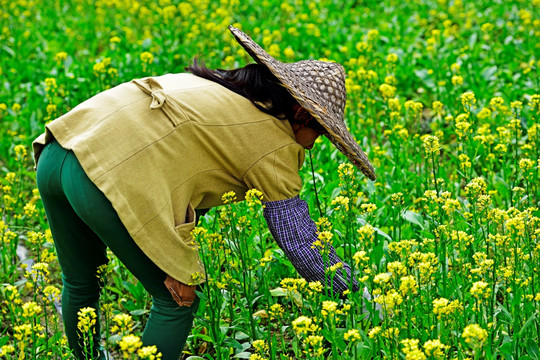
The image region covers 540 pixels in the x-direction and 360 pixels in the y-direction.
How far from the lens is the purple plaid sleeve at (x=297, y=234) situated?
8.82ft

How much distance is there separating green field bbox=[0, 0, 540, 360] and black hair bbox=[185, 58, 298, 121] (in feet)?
1.32

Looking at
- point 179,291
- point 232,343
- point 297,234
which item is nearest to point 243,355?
point 232,343

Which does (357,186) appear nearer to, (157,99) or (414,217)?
(414,217)

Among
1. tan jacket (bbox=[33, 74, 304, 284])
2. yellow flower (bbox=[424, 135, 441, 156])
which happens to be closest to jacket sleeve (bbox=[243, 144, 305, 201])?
tan jacket (bbox=[33, 74, 304, 284])

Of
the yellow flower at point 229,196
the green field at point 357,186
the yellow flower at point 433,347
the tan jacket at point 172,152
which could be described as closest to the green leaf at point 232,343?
the green field at point 357,186

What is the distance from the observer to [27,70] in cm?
660

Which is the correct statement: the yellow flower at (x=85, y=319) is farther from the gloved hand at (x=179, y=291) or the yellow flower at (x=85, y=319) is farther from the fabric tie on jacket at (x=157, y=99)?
the fabric tie on jacket at (x=157, y=99)

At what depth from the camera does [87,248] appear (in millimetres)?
2891

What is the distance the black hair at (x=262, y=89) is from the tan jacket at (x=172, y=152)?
4 cm

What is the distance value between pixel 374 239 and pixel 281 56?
321 cm

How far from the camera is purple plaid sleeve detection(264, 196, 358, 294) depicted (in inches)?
106

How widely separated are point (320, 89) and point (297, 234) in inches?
24.0

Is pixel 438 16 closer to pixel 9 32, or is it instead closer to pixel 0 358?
pixel 9 32

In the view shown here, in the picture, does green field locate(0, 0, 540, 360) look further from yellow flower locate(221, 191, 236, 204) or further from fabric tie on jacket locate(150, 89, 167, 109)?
fabric tie on jacket locate(150, 89, 167, 109)
